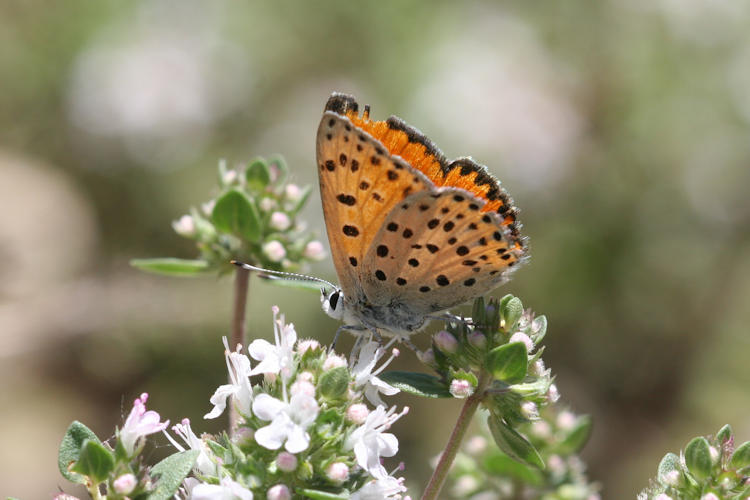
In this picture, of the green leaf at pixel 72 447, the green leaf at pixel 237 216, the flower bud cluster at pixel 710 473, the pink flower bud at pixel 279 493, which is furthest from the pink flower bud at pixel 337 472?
the green leaf at pixel 237 216

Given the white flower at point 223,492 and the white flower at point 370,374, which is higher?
the white flower at point 370,374

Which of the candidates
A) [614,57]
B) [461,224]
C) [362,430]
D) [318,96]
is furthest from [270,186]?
[614,57]

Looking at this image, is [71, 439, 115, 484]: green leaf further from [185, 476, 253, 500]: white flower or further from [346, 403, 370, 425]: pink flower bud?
[346, 403, 370, 425]: pink flower bud

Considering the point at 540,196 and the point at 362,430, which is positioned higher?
the point at 540,196

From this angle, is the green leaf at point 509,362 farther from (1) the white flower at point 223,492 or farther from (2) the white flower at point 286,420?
(1) the white flower at point 223,492

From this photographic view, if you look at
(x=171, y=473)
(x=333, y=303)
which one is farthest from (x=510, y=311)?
(x=171, y=473)

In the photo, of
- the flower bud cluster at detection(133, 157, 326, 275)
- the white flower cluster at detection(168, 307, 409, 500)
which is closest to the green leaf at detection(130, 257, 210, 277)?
the flower bud cluster at detection(133, 157, 326, 275)

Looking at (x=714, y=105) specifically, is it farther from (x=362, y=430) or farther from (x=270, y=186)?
(x=362, y=430)
